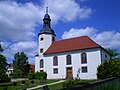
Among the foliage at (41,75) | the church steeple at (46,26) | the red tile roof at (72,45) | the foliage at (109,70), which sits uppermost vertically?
the church steeple at (46,26)

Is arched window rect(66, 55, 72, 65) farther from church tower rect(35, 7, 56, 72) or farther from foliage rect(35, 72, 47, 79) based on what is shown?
church tower rect(35, 7, 56, 72)

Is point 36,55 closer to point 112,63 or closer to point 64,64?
point 64,64

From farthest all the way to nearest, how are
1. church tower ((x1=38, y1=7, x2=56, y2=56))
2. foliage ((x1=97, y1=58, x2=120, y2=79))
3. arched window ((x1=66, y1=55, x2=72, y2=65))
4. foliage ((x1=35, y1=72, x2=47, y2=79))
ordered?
church tower ((x1=38, y1=7, x2=56, y2=56)) < foliage ((x1=35, y1=72, x2=47, y2=79)) < arched window ((x1=66, y1=55, x2=72, y2=65)) < foliage ((x1=97, y1=58, x2=120, y2=79))

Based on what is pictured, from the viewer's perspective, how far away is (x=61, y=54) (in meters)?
42.4

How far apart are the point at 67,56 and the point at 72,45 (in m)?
2.73

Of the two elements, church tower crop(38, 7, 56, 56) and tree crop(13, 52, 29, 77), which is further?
tree crop(13, 52, 29, 77)

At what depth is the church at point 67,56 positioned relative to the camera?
38.1 meters

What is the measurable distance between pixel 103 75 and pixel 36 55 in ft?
67.7

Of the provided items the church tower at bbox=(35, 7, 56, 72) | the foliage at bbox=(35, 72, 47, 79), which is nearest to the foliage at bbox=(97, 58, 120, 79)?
the foliage at bbox=(35, 72, 47, 79)

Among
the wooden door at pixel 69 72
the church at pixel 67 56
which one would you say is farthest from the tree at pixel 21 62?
the wooden door at pixel 69 72

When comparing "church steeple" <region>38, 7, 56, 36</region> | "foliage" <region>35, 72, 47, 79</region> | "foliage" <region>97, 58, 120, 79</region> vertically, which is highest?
"church steeple" <region>38, 7, 56, 36</region>

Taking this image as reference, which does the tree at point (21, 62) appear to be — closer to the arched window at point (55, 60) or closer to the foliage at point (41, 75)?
the foliage at point (41, 75)

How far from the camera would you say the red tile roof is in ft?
129

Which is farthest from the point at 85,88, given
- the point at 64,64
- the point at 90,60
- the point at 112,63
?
the point at 64,64
